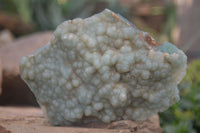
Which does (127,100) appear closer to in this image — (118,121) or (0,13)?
(118,121)

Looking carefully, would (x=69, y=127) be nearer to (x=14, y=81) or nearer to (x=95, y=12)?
(x=14, y=81)

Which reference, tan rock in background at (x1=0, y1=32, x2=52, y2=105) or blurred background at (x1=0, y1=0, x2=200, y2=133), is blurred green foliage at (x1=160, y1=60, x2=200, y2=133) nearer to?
blurred background at (x1=0, y1=0, x2=200, y2=133)

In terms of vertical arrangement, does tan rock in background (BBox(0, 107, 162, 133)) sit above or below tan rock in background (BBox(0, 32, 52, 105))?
below

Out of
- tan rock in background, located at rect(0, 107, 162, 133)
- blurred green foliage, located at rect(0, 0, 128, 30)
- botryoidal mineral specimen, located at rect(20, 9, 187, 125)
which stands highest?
blurred green foliage, located at rect(0, 0, 128, 30)

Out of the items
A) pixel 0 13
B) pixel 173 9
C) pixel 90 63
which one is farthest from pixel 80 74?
pixel 173 9

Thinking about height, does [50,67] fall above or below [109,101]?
above

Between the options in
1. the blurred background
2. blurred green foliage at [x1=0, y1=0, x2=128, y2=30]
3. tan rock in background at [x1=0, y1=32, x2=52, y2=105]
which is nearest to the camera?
the blurred background

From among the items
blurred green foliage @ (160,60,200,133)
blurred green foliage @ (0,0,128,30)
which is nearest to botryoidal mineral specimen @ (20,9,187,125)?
blurred green foliage @ (160,60,200,133)
